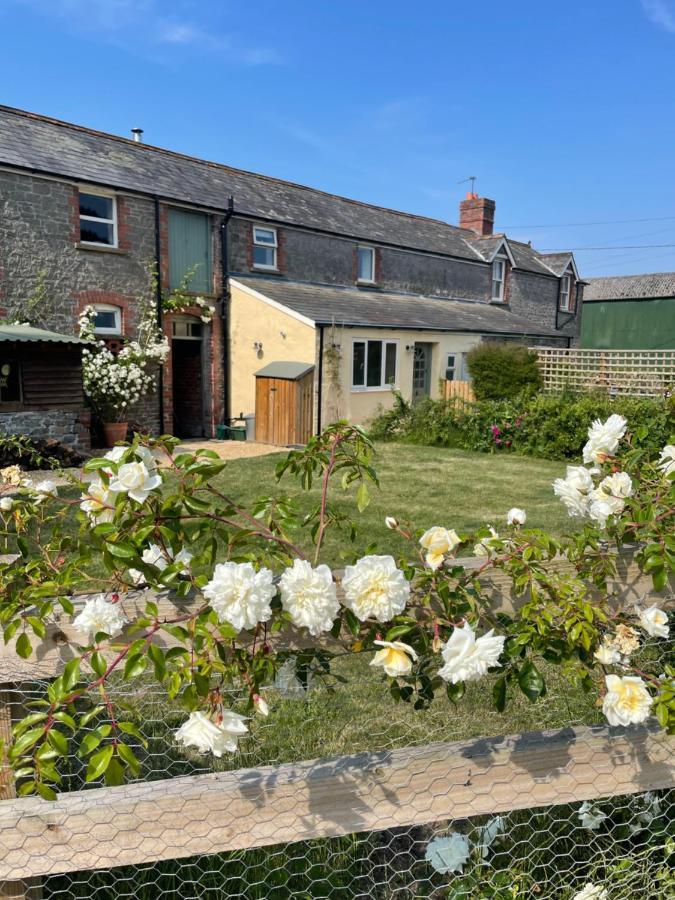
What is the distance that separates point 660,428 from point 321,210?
13.2 metres

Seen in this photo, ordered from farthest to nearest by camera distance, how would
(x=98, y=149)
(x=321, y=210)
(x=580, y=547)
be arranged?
(x=321, y=210) < (x=98, y=149) < (x=580, y=547)

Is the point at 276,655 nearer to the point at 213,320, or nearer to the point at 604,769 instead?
the point at 604,769

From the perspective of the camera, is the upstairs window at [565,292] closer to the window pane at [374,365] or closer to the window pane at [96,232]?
the window pane at [374,365]

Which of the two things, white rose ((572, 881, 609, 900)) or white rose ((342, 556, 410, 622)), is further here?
white rose ((572, 881, 609, 900))

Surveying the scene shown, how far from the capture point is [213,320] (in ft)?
56.7

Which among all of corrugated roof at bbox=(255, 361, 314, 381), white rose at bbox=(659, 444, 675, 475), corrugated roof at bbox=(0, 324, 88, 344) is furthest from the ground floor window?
white rose at bbox=(659, 444, 675, 475)

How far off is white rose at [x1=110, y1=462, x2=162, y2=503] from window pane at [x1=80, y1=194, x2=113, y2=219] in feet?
49.7

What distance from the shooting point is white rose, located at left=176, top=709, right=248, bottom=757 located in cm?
135

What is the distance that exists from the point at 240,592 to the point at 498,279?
2868cm

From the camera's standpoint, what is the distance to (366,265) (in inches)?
870

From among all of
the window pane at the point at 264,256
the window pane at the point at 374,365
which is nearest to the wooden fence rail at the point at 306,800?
the window pane at the point at 374,365

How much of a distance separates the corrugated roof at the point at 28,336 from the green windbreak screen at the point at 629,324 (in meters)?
30.7

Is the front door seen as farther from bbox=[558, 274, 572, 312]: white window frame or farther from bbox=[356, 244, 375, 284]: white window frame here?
bbox=[558, 274, 572, 312]: white window frame

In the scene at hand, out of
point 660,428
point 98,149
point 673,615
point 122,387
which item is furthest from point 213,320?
point 673,615
